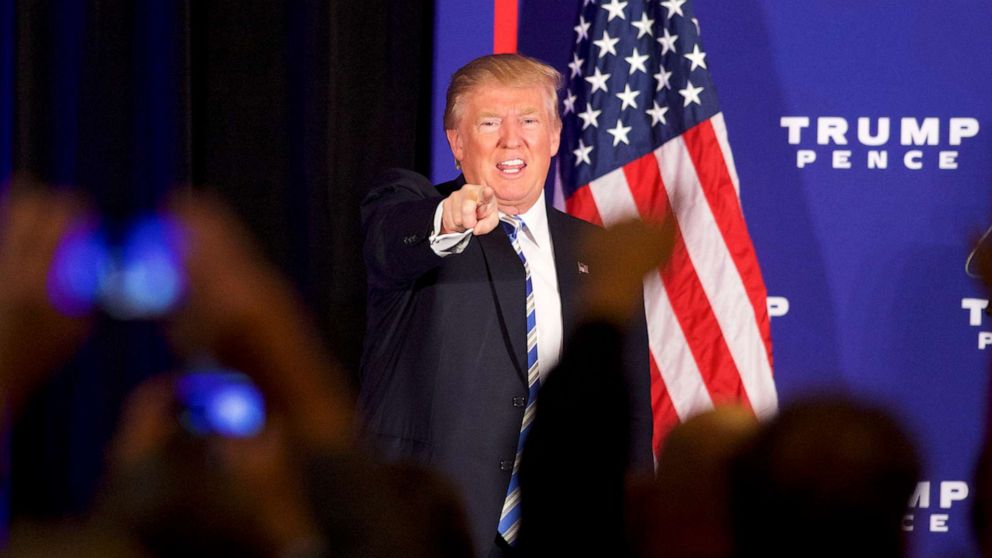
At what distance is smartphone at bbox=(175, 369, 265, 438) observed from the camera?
0.77 m

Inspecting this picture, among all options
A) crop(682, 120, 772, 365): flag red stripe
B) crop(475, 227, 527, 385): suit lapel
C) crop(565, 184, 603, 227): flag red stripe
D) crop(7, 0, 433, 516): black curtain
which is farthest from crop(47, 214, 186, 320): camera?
crop(682, 120, 772, 365): flag red stripe

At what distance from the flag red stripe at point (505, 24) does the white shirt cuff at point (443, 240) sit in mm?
1566

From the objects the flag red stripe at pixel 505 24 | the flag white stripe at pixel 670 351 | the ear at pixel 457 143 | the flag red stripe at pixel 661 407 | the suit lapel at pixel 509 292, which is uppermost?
the flag red stripe at pixel 505 24

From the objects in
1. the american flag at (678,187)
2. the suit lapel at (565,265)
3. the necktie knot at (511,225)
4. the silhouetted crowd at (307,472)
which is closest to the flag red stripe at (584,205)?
the american flag at (678,187)

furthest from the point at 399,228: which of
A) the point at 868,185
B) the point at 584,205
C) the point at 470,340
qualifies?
the point at 868,185

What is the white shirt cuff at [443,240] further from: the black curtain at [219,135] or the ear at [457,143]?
the black curtain at [219,135]

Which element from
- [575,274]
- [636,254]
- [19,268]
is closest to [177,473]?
[19,268]

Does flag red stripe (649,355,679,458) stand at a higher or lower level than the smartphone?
lower

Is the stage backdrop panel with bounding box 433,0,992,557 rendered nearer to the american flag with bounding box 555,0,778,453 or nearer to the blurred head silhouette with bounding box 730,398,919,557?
the american flag with bounding box 555,0,778,453

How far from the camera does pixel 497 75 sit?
2.40 m

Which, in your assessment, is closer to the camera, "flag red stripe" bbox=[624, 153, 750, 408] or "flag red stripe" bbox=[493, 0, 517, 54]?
"flag red stripe" bbox=[624, 153, 750, 408]

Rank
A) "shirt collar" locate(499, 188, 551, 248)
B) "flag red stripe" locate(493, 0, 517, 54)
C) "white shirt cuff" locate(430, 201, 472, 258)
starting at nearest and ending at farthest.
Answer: "white shirt cuff" locate(430, 201, 472, 258) < "shirt collar" locate(499, 188, 551, 248) < "flag red stripe" locate(493, 0, 517, 54)

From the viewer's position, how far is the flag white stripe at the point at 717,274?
3.27 metres

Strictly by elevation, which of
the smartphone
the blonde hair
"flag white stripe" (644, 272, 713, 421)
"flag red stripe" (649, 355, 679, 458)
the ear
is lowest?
"flag red stripe" (649, 355, 679, 458)
